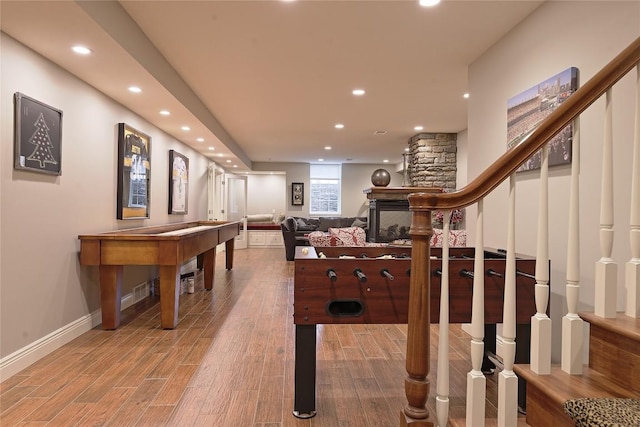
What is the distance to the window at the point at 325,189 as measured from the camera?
11.6 metres

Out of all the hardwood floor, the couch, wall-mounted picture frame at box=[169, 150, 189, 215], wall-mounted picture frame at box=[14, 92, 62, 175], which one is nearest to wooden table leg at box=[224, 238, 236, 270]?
wall-mounted picture frame at box=[169, 150, 189, 215]

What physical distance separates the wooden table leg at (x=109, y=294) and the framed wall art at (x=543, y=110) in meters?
3.47

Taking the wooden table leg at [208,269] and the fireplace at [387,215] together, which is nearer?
the wooden table leg at [208,269]

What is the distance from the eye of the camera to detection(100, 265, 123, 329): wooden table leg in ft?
10.9

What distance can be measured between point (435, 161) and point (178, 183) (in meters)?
4.42

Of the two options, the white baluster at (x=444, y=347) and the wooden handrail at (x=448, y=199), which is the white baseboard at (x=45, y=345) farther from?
the white baluster at (x=444, y=347)

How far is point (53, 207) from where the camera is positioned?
9.48 feet

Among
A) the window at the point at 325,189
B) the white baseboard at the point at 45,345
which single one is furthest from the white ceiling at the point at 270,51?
the window at the point at 325,189

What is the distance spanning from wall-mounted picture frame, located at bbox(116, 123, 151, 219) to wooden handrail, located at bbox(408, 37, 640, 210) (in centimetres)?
372

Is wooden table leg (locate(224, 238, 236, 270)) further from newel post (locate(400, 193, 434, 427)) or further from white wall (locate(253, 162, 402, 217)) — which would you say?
newel post (locate(400, 193, 434, 427))

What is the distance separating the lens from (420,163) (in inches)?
254

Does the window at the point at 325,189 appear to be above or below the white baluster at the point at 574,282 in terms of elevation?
above

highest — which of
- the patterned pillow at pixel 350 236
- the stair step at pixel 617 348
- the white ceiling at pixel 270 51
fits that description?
the white ceiling at pixel 270 51

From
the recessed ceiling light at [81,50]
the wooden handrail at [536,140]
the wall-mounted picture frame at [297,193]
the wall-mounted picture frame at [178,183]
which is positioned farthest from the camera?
the wall-mounted picture frame at [297,193]
